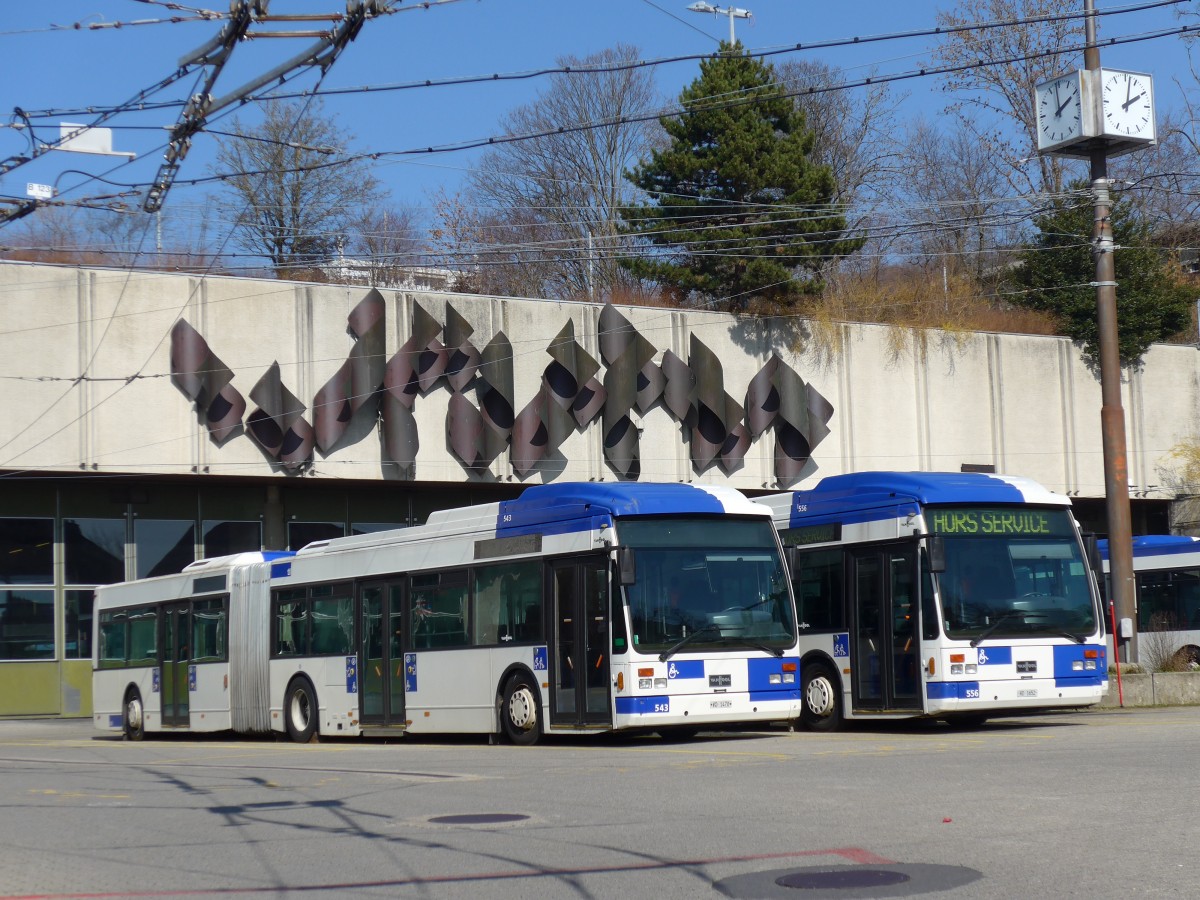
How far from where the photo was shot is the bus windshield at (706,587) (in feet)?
57.2

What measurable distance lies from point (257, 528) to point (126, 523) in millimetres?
2959

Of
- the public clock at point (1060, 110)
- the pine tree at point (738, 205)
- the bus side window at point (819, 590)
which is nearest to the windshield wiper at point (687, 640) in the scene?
the bus side window at point (819, 590)

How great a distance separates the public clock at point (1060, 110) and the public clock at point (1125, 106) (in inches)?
14.6

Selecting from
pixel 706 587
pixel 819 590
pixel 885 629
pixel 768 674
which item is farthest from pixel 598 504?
pixel 819 590

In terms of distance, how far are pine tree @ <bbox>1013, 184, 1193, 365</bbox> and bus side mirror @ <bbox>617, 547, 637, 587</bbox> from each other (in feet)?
98.9

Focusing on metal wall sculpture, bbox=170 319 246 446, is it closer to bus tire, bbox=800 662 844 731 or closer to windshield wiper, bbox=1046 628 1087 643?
bus tire, bbox=800 662 844 731

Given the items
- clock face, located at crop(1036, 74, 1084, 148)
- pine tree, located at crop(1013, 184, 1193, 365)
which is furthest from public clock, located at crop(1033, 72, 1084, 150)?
pine tree, located at crop(1013, 184, 1193, 365)

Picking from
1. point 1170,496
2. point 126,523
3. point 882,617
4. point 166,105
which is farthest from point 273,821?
point 1170,496

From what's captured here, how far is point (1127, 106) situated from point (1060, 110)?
3.28 feet

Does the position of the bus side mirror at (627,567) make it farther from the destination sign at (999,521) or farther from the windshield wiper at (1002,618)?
the windshield wiper at (1002,618)

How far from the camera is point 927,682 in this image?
60.7 ft

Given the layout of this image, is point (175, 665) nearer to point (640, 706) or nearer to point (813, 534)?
point (813, 534)

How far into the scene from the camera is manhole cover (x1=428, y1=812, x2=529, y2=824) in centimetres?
1060

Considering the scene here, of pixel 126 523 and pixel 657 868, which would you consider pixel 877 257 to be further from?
pixel 657 868
